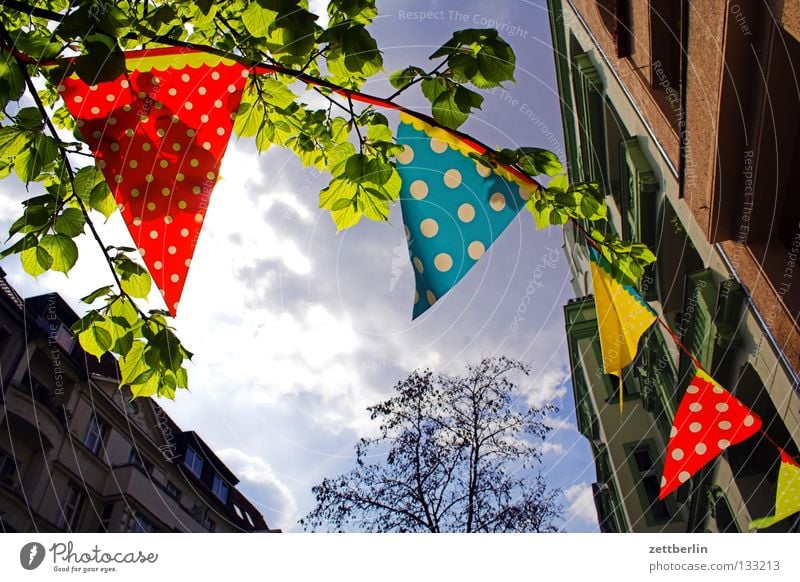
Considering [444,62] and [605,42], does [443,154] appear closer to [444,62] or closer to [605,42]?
[444,62]

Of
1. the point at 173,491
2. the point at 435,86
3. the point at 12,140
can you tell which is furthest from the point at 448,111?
the point at 173,491

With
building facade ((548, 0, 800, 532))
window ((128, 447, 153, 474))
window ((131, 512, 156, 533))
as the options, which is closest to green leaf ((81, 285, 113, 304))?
building facade ((548, 0, 800, 532))

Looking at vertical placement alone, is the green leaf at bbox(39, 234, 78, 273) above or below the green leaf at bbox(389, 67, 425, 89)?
below

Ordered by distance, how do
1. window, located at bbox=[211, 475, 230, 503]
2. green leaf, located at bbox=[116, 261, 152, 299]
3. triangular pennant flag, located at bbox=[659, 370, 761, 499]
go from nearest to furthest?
green leaf, located at bbox=[116, 261, 152, 299]
triangular pennant flag, located at bbox=[659, 370, 761, 499]
window, located at bbox=[211, 475, 230, 503]

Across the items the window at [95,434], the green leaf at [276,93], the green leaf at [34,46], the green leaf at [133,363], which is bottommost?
the green leaf at [133,363]

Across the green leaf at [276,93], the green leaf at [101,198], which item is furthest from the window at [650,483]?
the green leaf at [101,198]

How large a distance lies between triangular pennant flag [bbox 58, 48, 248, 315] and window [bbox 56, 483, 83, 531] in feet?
75.2

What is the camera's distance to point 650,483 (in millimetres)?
18266

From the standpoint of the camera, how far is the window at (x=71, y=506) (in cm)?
2090

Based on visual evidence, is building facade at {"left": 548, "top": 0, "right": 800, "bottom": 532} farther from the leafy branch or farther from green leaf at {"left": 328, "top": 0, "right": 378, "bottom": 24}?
green leaf at {"left": 328, "top": 0, "right": 378, "bottom": 24}

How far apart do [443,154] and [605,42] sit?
1102 cm

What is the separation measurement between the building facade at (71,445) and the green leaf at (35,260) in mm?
12489

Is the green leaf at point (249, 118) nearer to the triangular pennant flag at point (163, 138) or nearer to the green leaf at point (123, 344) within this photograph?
the triangular pennant flag at point (163, 138)

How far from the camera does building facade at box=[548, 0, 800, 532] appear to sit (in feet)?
19.8
